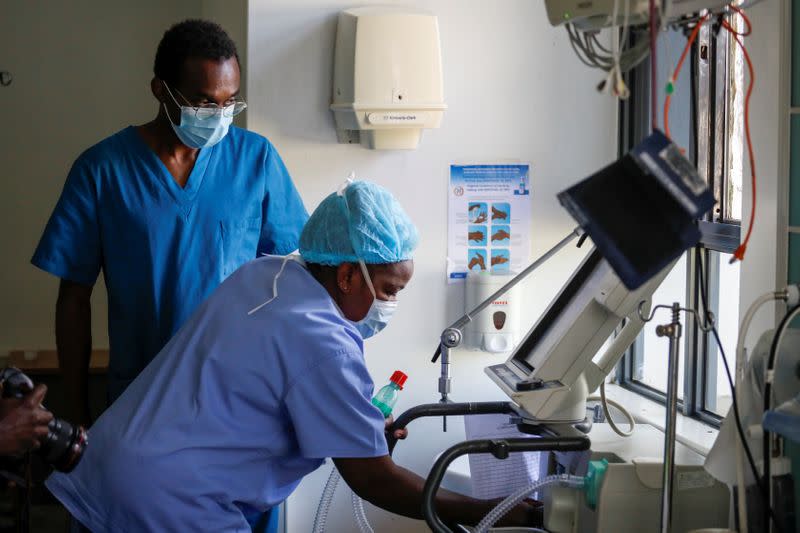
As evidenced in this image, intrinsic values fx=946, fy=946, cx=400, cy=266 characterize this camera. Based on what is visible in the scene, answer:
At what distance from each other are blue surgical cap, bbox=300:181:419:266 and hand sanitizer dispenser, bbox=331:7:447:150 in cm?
73

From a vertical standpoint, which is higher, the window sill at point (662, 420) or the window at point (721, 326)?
the window at point (721, 326)

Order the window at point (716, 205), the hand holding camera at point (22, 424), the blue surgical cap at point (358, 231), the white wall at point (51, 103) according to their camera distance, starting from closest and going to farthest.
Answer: the hand holding camera at point (22, 424) → the blue surgical cap at point (358, 231) → the window at point (716, 205) → the white wall at point (51, 103)

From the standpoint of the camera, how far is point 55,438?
4.65ft

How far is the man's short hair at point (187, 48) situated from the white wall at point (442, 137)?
40 cm

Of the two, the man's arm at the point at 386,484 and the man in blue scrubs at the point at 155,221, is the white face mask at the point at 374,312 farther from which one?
the man in blue scrubs at the point at 155,221

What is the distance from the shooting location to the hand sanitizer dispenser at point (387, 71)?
93.4 inches

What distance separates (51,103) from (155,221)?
183 cm

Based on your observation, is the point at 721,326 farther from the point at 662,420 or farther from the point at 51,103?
the point at 51,103

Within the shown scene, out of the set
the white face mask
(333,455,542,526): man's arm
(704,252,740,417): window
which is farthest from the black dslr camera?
(704,252,740,417): window

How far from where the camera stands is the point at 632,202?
113 centimetres

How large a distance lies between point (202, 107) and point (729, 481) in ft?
4.21

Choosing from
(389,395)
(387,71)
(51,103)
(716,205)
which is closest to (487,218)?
(387,71)

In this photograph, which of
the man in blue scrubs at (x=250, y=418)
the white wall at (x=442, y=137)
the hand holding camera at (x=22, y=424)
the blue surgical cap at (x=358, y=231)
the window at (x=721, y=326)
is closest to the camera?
the hand holding camera at (x=22, y=424)

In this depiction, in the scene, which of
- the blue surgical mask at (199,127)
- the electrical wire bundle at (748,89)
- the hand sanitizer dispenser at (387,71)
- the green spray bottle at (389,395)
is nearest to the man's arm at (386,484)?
the green spray bottle at (389,395)
